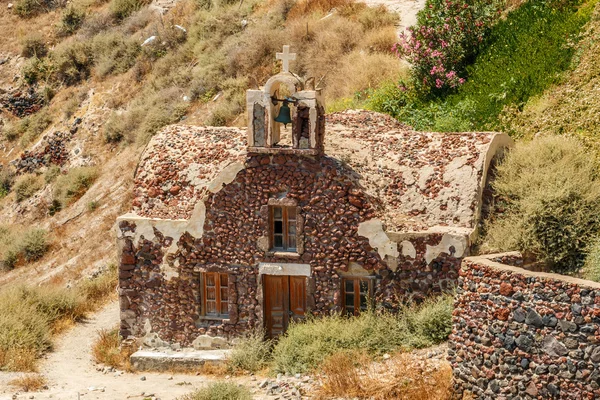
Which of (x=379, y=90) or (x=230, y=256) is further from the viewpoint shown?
(x=379, y=90)

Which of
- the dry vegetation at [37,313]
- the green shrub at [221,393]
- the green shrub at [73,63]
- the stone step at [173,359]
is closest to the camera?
the green shrub at [221,393]

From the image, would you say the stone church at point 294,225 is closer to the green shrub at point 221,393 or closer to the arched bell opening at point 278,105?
the arched bell opening at point 278,105

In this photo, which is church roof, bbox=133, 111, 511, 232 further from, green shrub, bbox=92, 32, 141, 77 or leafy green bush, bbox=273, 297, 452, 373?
green shrub, bbox=92, 32, 141, 77

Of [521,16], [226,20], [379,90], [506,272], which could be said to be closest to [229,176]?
[506,272]

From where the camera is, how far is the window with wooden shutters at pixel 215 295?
59.1ft

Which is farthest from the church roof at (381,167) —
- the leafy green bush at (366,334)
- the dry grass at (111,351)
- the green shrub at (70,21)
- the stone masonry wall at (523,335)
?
the green shrub at (70,21)

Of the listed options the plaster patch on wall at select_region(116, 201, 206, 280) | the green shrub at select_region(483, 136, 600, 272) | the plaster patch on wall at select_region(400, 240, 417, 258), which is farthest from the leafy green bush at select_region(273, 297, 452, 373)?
the plaster patch on wall at select_region(116, 201, 206, 280)

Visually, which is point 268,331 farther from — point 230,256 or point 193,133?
point 193,133

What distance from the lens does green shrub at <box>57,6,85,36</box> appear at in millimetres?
43828

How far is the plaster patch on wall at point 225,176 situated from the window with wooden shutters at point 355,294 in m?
2.88

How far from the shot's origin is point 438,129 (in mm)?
22328

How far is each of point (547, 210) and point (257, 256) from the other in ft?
17.8

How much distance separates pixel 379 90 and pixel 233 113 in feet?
24.8

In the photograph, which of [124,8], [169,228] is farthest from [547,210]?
[124,8]
